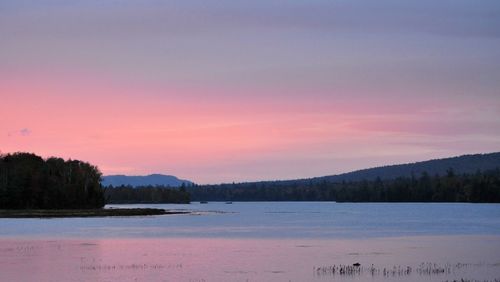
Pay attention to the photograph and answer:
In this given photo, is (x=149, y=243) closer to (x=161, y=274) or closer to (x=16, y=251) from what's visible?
(x=16, y=251)

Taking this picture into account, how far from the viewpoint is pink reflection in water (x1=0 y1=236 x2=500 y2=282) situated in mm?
47906

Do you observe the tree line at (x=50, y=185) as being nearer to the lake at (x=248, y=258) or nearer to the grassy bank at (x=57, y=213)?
the grassy bank at (x=57, y=213)

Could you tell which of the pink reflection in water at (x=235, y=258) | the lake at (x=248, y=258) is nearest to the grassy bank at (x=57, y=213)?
the lake at (x=248, y=258)

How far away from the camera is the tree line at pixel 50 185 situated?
157 meters

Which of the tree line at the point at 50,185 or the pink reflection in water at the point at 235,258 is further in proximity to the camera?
the tree line at the point at 50,185

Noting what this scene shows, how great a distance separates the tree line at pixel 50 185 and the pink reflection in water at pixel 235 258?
262ft

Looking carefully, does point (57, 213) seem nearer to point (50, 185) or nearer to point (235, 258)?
point (50, 185)

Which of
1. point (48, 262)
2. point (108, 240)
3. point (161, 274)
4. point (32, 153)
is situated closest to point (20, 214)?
point (32, 153)

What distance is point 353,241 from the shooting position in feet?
262

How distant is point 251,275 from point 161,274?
17.3 feet

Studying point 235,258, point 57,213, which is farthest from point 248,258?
point 57,213

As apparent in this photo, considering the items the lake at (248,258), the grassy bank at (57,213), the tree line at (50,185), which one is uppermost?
the tree line at (50,185)

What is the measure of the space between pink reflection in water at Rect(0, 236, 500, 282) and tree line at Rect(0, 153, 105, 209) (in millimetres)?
79806

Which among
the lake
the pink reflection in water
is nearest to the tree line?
the lake
